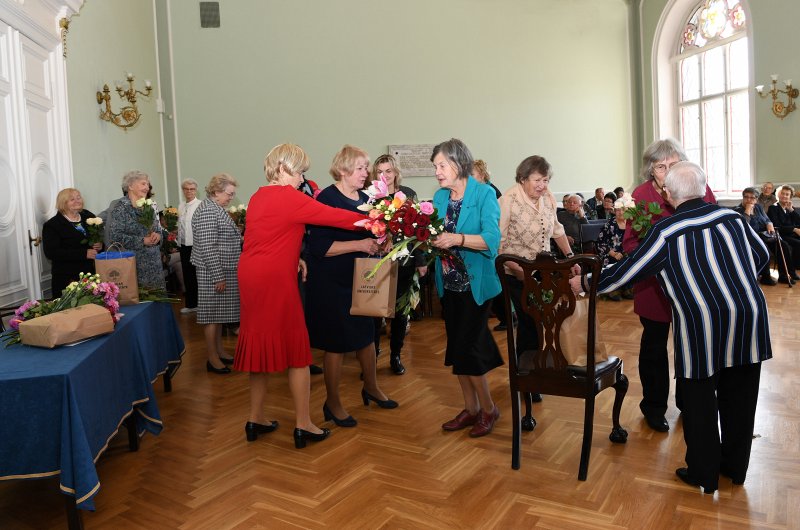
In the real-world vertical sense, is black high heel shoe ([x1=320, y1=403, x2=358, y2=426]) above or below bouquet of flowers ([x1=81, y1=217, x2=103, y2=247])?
below

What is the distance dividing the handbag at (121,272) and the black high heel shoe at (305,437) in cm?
129

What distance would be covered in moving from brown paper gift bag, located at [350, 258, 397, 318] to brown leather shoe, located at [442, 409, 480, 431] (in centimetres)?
73

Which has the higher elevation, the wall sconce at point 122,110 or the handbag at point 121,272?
the wall sconce at point 122,110

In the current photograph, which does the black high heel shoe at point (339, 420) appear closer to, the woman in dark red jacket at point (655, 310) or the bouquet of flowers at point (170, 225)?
the woman in dark red jacket at point (655, 310)

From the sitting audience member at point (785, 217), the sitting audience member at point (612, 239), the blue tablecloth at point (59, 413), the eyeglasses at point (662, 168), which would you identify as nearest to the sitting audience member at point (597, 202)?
the sitting audience member at point (785, 217)

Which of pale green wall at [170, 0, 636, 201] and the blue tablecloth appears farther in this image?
pale green wall at [170, 0, 636, 201]

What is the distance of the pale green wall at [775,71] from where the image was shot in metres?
10.1

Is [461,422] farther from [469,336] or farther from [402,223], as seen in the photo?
[402,223]

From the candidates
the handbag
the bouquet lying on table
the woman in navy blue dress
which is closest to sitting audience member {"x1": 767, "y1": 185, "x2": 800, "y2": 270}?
the woman in navy blue dress

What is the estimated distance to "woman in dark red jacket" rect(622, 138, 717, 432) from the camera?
3324 millimetres

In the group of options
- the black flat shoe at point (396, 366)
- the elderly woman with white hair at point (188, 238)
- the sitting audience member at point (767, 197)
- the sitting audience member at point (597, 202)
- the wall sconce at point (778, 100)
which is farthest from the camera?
the sitting audience member at point (597, 202)

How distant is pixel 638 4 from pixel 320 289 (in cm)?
1195

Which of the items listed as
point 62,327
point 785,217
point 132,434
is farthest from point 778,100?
point 62,327

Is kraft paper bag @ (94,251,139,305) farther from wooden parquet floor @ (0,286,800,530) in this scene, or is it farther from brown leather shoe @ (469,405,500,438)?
brown leather shoe @ (469,405,500,438)
